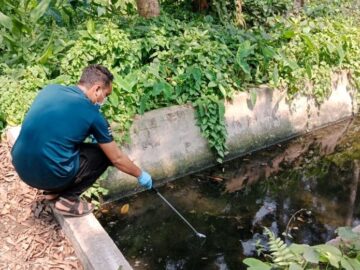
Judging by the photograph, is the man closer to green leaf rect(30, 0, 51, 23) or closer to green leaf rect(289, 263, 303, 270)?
green leaf rect(289, 263, 303, 270)

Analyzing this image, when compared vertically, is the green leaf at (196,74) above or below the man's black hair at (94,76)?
below

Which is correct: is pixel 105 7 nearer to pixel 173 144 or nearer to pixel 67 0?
pixel 67 0

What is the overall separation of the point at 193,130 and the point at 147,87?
0.79 meters

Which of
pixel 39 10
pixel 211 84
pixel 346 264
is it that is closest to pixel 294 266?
pixel 346 264

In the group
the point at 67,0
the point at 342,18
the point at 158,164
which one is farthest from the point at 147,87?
the point at 342,18

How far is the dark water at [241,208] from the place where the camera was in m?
4.10

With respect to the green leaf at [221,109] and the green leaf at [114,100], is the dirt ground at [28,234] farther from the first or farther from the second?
the green leaf at [221,109]

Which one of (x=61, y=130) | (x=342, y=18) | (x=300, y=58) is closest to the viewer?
(x=61, y=130)

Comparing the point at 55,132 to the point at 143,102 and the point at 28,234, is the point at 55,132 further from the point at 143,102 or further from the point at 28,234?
the point at 143,102

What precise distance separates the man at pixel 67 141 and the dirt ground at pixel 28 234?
0.78ft

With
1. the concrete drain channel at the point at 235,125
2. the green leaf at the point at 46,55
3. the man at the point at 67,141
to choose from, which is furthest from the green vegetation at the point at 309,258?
the green leaf at the point at 46,55

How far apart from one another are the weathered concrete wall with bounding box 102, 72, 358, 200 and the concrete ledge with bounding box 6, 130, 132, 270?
45.8 inches

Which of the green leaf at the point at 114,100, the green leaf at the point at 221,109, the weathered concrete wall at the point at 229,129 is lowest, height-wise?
the weathered concrete wall at the point at 229,129

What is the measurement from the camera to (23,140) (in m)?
3.13
